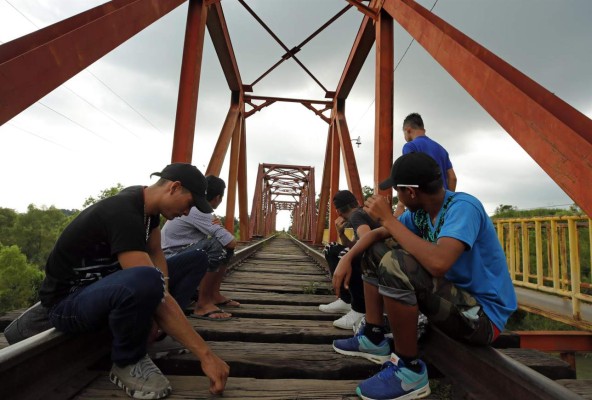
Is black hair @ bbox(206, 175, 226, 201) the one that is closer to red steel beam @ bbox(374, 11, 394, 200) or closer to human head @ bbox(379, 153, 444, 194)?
human head @ bbox(379, 153, 444, 194)

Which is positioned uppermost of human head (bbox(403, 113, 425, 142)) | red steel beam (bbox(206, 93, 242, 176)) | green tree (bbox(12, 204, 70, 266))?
red steel beam (bbox(206, 93, 242, 176))

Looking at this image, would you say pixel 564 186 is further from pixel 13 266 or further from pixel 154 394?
pixel 13 266

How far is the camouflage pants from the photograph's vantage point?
4.53 ft

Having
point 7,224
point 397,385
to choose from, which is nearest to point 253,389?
point 397,385

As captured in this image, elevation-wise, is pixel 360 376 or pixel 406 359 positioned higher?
pixel 406 359

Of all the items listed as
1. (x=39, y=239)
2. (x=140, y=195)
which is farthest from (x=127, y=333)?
(x=39, y=239)

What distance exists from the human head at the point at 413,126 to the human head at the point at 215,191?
68.7 inches

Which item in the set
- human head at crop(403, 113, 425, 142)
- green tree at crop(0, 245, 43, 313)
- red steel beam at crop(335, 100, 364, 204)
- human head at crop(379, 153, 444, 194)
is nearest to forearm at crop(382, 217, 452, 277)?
human head at crop(379, 153, 444, 194)

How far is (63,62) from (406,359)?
2.68 m

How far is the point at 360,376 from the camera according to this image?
1675mm

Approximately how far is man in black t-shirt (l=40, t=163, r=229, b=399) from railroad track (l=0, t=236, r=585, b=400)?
0.10 metres

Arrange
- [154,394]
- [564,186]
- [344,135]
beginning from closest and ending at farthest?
[154,394] < [564,186] < [344,135]

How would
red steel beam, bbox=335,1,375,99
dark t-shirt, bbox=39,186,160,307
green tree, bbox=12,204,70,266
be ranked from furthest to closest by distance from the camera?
1. green tree, bbox=12,204,70,266
2. red steel beam, bbox=335,1,375,99
3. dark t-shirt, bbox=39,186,160,307

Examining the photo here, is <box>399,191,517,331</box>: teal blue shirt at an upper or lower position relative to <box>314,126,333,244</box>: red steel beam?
lower
